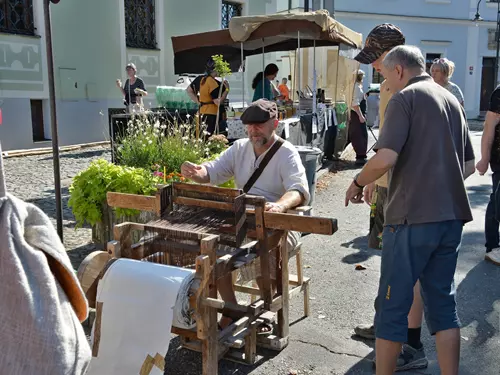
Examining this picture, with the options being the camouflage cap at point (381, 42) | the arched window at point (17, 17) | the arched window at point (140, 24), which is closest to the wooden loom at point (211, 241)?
the camouflage cap at point (381, 42)

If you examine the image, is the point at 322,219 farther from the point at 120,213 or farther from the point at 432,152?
the point at 120,213

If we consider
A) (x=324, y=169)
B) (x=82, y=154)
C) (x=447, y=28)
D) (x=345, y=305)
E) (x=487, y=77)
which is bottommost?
(x=345, y=305)

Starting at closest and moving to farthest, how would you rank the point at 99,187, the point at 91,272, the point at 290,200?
the point at 91,272, the point at 290,200, the point at 99,187

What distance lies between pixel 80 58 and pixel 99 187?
368 inches

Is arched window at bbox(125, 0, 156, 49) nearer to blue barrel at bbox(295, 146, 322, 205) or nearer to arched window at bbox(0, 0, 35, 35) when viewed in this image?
arched window at bbox(0, 0, 35, 35)

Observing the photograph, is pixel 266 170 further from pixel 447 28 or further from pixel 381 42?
pixel 447 28

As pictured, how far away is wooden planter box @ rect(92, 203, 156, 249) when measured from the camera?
4.91 m

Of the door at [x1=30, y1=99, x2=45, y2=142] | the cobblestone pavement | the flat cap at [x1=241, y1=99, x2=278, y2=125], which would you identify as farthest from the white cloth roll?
the door at [x1=30, y1=99, x2=45, y2=142]

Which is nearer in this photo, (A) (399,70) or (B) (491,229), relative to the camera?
(A) (399,70)

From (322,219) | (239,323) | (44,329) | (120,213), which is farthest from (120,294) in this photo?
(120,213)

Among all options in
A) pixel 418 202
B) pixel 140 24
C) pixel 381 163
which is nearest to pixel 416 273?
pixel 418 202

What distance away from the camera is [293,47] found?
11.6 m

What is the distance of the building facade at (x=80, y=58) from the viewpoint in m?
12.0

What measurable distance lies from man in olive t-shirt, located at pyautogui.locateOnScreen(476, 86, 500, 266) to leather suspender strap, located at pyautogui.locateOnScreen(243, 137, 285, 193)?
2.17 meters
